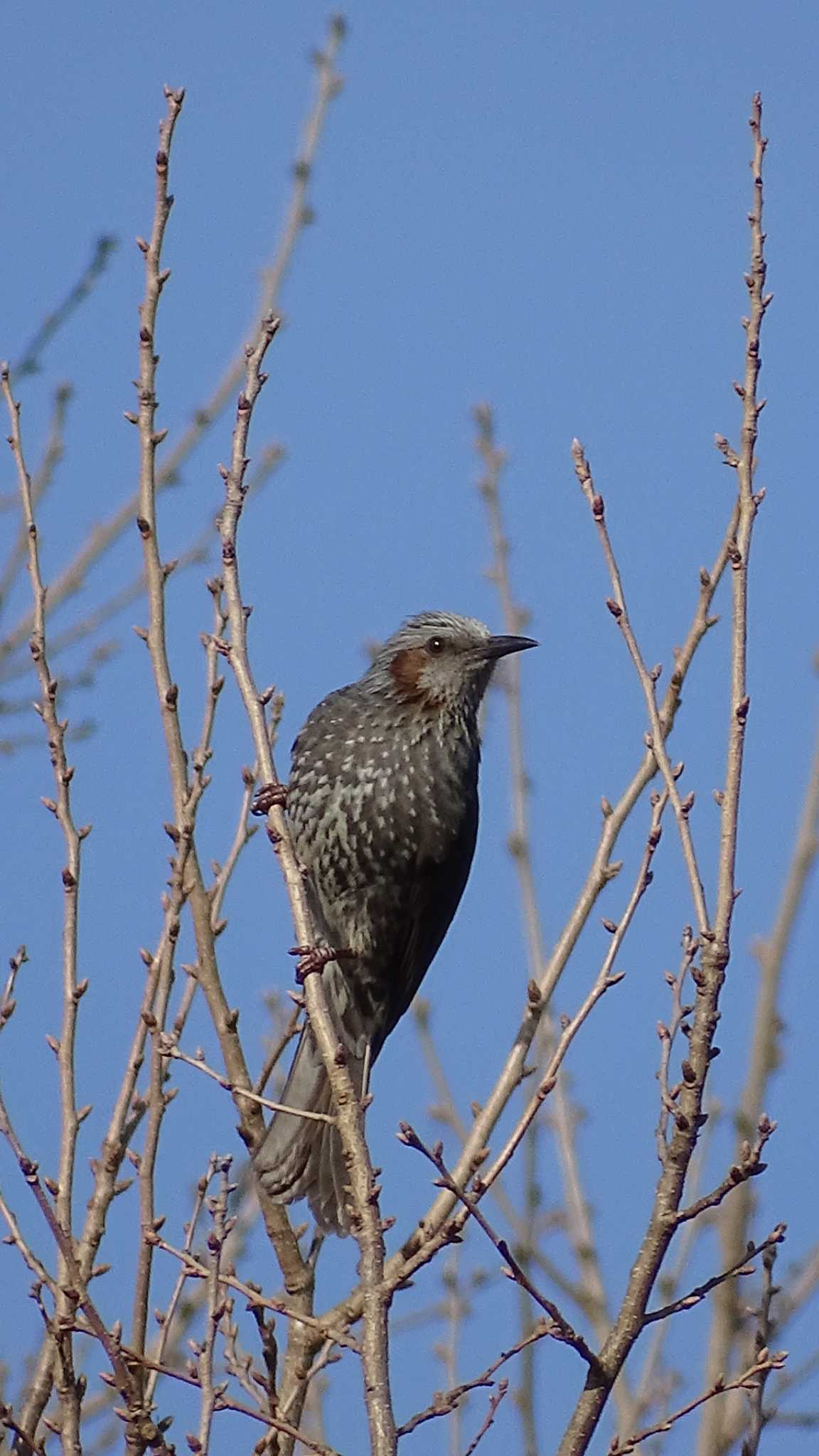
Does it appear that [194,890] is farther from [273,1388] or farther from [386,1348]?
[386,1348]

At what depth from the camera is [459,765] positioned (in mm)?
5621

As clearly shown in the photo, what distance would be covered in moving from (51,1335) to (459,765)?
9.25 ft

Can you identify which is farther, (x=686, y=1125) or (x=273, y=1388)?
(x=273, y=1388)

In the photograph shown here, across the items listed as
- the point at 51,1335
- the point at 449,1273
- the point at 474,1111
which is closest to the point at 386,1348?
the point at 51,1335

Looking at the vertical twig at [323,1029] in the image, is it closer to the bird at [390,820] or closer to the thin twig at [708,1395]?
the thin twig at [708,1395]

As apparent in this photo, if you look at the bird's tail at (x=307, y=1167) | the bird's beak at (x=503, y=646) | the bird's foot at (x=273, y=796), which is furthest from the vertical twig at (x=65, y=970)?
the bird's beak at (x=503, y=646)

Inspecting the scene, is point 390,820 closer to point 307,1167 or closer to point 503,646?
point 503,646

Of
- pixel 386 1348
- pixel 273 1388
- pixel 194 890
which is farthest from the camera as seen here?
pixel 194 890

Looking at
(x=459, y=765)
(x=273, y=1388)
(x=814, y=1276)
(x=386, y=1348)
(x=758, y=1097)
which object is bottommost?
(x=386, y=1348)

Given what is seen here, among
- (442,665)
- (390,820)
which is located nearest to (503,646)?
(442,665)

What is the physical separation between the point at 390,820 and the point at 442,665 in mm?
585

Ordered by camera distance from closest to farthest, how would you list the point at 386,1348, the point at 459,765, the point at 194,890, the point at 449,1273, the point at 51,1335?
the point at 386,1348, the point at 51,1335, the point at 194,890, the point at 449,1273, the point at 459,765

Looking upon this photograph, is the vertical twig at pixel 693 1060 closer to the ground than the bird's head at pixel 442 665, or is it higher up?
closer to the ground

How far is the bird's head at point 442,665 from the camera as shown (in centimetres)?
571
